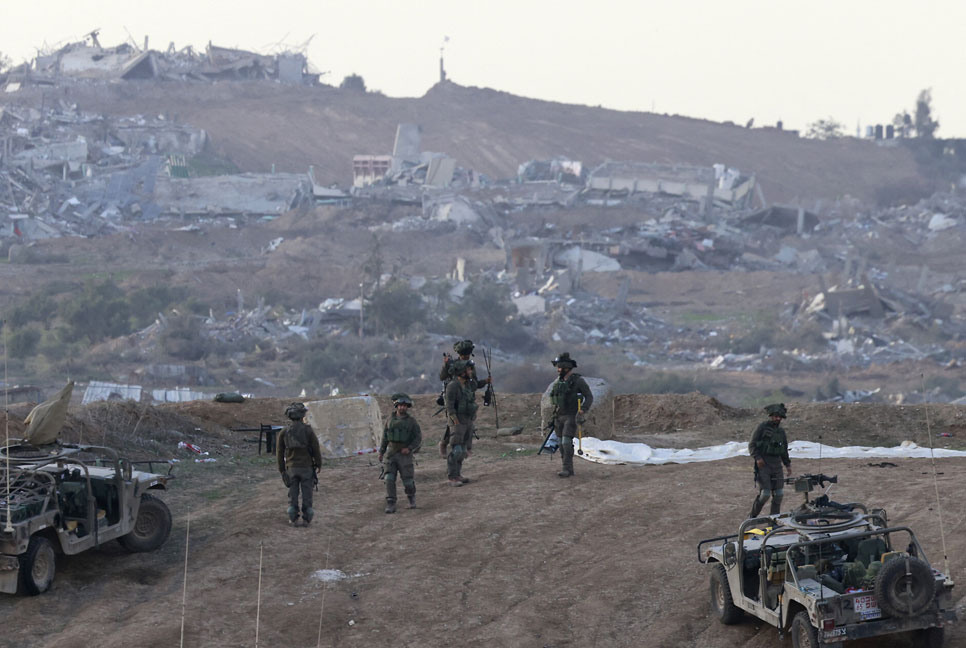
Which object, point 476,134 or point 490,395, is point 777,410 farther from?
point 476,134

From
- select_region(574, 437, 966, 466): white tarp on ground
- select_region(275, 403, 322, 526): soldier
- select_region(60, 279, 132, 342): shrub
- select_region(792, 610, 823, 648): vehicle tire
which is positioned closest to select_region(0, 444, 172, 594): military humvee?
select_region(275, 403, 322, 526): soldier

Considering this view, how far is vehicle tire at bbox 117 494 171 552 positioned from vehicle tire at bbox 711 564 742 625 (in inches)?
216

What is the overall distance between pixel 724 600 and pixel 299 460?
503 centimetres

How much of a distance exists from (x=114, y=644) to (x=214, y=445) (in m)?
9.55

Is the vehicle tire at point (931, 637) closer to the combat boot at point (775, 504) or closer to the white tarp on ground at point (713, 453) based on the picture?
the combat boot at point (775, 504)

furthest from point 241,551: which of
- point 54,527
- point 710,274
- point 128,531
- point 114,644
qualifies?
point 710,274

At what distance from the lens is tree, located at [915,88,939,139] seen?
12038 cm

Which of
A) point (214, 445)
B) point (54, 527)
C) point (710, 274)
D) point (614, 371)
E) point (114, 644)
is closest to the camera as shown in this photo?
point (114, 644)

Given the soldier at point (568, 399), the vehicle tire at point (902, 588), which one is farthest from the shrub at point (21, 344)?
the vehicle tire at point (902, 588)

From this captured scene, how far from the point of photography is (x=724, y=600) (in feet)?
30.4

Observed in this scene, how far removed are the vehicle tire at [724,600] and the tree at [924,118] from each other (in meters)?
120

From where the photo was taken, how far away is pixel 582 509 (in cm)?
1325

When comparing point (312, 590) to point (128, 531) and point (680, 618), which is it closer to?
point (128, 531)

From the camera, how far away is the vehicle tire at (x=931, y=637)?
27.0 feet
